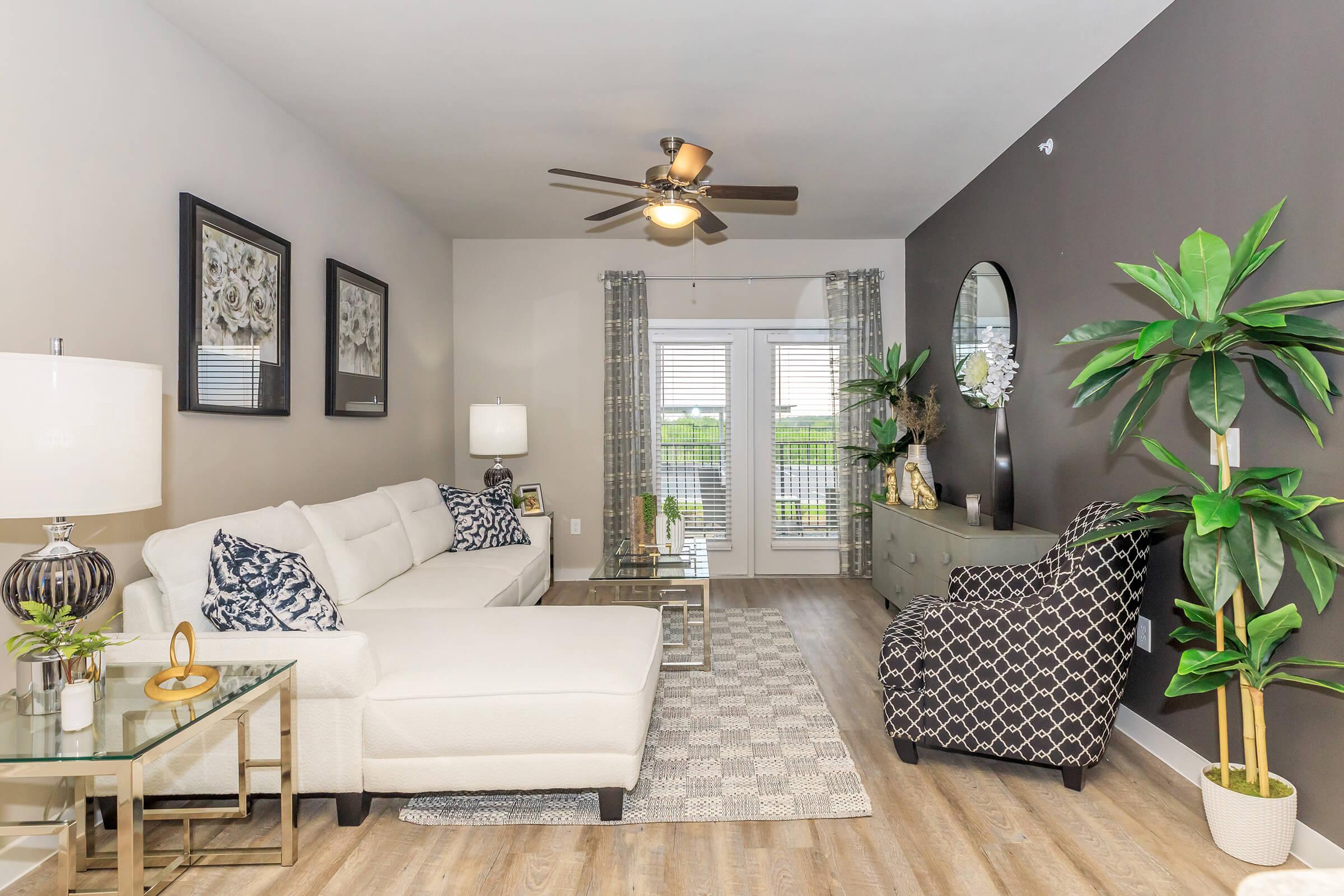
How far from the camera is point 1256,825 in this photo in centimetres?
205

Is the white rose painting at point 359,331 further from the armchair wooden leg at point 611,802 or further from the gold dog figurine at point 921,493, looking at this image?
the gold dog figurine at point 921,493

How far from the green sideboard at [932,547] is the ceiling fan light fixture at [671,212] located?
2023 millimetres

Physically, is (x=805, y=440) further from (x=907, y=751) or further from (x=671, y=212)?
(x=907, y=751)

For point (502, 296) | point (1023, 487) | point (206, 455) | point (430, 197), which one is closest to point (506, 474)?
point (502, 296)

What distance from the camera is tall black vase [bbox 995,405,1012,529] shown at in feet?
11.8

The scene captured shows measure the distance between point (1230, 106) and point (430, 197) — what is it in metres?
4.18

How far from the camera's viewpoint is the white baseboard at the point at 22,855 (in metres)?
2.03

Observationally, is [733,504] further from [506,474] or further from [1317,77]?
[1317,77]

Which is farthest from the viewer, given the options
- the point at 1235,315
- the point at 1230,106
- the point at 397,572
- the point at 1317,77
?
the point at 397,572

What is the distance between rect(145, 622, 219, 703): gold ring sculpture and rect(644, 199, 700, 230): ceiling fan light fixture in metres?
2.62

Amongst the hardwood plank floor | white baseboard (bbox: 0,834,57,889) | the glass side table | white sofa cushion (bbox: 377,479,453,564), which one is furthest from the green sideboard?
white baseboard (bbox: 0,834,57,889)

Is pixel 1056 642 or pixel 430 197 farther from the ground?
pixel 430 197

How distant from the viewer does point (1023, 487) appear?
3895mm

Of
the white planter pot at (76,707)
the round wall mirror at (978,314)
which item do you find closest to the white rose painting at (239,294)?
the white planter pot at (76,707)
